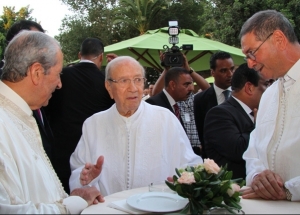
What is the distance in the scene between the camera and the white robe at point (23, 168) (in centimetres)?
187

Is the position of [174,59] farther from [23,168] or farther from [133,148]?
[23,168]

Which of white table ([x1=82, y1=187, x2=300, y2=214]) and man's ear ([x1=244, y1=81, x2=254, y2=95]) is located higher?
man's ear ([x1=244, y1=81, x2=254, y2=95])

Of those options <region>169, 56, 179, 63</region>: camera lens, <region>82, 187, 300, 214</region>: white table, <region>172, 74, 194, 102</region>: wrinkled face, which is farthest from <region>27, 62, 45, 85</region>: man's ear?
<region>169, 56, 179, 63</region>: camera lens

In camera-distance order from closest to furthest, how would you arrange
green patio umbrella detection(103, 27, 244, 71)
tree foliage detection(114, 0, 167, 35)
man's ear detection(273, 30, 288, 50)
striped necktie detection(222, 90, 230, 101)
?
man's ear detection(273, 30, 288, 50), striped necktie detection(222, 90, 230, 101), green patio umbrella detection(103, 27, 244, 71), tree foliage detection(114, 0, 167, 35)

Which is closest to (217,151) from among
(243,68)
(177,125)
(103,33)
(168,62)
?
(177,125)

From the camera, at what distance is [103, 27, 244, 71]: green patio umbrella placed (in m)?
8.29

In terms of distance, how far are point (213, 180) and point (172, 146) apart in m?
1.16

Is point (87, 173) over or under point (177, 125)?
under

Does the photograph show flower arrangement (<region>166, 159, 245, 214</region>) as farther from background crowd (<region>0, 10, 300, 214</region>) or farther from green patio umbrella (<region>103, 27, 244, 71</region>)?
green patio umbrella (<region>103, 27, 244, 71</region>)

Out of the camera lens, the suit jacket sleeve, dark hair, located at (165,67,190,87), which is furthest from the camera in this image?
the camera lens

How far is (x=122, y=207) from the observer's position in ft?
6.89

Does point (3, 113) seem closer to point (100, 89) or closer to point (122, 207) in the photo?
point (122, 207)

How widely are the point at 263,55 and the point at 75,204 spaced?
159 centimetres

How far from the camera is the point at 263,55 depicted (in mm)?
2615
